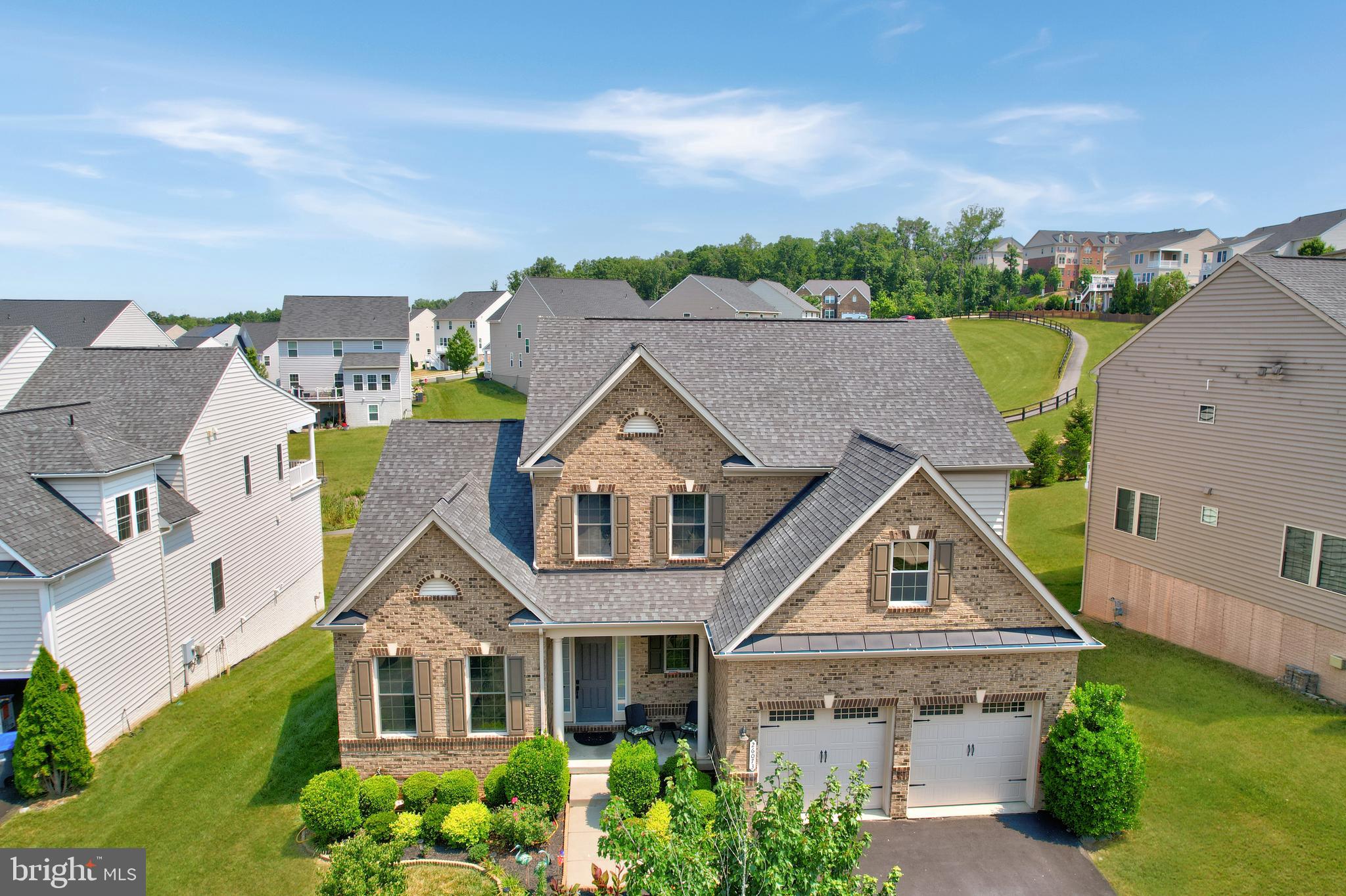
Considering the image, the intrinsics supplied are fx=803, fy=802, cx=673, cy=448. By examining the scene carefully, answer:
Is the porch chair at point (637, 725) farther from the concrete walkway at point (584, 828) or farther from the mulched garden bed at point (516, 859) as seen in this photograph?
the mulched garden bed at point (516, 859)

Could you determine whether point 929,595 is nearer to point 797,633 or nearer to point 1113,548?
point 797,633

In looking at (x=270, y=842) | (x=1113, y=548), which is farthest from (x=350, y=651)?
(x=1113, y=548)

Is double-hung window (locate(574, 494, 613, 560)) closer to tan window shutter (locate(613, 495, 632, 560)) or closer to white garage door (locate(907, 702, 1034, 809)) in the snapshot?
tan window shutter (locate(613, 495, 632, 560))

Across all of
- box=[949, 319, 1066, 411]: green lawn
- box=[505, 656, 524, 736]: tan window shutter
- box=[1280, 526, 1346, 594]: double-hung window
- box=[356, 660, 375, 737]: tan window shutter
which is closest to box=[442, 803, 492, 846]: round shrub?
box=[505, 656, 524, 736]: tan window shutter

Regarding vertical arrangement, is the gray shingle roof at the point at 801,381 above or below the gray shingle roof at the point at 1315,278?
below

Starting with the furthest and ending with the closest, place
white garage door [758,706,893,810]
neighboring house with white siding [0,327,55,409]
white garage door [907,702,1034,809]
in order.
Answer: neighboring house with white siding [0,327,55,409], white garage door [907,702,1034,809], white garage door [758,706,893,810]

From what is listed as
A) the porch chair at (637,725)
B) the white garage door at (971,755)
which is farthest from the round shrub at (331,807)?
the white garage door at (971,755)
